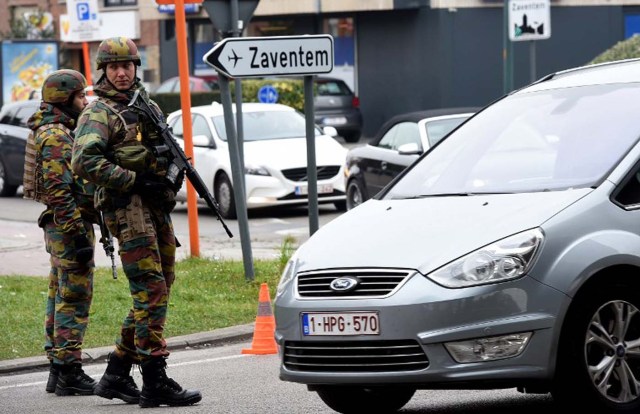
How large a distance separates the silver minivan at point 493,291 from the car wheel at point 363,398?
70 mm

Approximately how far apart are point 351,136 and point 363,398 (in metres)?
32.5

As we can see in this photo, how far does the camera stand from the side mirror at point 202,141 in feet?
73.2


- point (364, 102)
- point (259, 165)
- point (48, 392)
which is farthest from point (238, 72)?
point (364, 102)

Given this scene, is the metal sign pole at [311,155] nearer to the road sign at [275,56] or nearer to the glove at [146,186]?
the road sign at [275,56]

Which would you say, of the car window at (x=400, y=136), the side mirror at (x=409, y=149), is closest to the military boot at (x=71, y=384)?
the side mirror at (x=409, y=149)

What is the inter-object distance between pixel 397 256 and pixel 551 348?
79 cm

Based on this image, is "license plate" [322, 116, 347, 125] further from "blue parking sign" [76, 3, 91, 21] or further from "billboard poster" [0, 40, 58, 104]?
"blue parking sign" [76, 3, 91, 21]

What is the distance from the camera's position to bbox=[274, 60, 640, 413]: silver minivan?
21.9 ft

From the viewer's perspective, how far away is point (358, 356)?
6.89 m

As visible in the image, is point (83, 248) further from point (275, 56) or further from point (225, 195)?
point (225, 195)

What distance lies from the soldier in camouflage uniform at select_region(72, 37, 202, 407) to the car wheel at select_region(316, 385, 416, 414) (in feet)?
3.71

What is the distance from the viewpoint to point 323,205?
24.1 m

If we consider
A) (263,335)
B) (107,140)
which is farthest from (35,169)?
(263,335)

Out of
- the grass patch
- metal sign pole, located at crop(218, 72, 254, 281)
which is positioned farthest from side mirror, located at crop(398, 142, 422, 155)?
metal sign pole, located at crop(218, 72, 254, 281)
